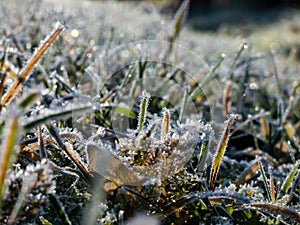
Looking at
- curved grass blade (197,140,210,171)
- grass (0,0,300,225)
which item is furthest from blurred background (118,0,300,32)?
curved grass blade (197,140,210,171)

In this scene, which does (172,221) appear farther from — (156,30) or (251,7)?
(251,7)

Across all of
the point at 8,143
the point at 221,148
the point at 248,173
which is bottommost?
the point at 248,173

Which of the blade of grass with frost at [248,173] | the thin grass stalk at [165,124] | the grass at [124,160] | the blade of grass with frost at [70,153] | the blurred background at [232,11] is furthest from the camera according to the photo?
the blurred background at [232,11]

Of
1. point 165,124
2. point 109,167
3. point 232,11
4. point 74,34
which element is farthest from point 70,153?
point 232,11

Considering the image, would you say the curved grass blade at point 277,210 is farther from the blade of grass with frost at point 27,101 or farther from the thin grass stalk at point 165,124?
the blade of grass with frost at point 27,101

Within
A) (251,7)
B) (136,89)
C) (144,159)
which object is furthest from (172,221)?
(251,7)

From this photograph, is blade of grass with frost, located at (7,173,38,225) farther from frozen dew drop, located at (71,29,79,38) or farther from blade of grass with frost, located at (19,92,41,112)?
frozen dew drop, located at (71,29,79,38)

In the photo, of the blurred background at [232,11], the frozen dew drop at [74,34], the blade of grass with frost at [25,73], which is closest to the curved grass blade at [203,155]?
the blade of grass with frost at [25,73]

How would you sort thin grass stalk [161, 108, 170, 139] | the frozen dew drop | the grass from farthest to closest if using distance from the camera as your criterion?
the frozen dew drop → thin grass stalk [161, 108, 170, 139] → the grass

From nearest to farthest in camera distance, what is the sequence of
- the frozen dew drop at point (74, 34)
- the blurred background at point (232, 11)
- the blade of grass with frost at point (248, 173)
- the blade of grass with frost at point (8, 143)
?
the blade of grass with frost at point (8, 143) < the blade of grass with frost at point (248, 173) < the frozen dew drop at point (74, 34) < the blurred background at point (232, 11)

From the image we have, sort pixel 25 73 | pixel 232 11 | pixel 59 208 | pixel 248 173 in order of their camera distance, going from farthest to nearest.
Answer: pixel 232 11 < pixel 248 173 < pixel 25 73 < pixel 59 208

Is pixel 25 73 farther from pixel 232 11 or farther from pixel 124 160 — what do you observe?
pixel 232 11
